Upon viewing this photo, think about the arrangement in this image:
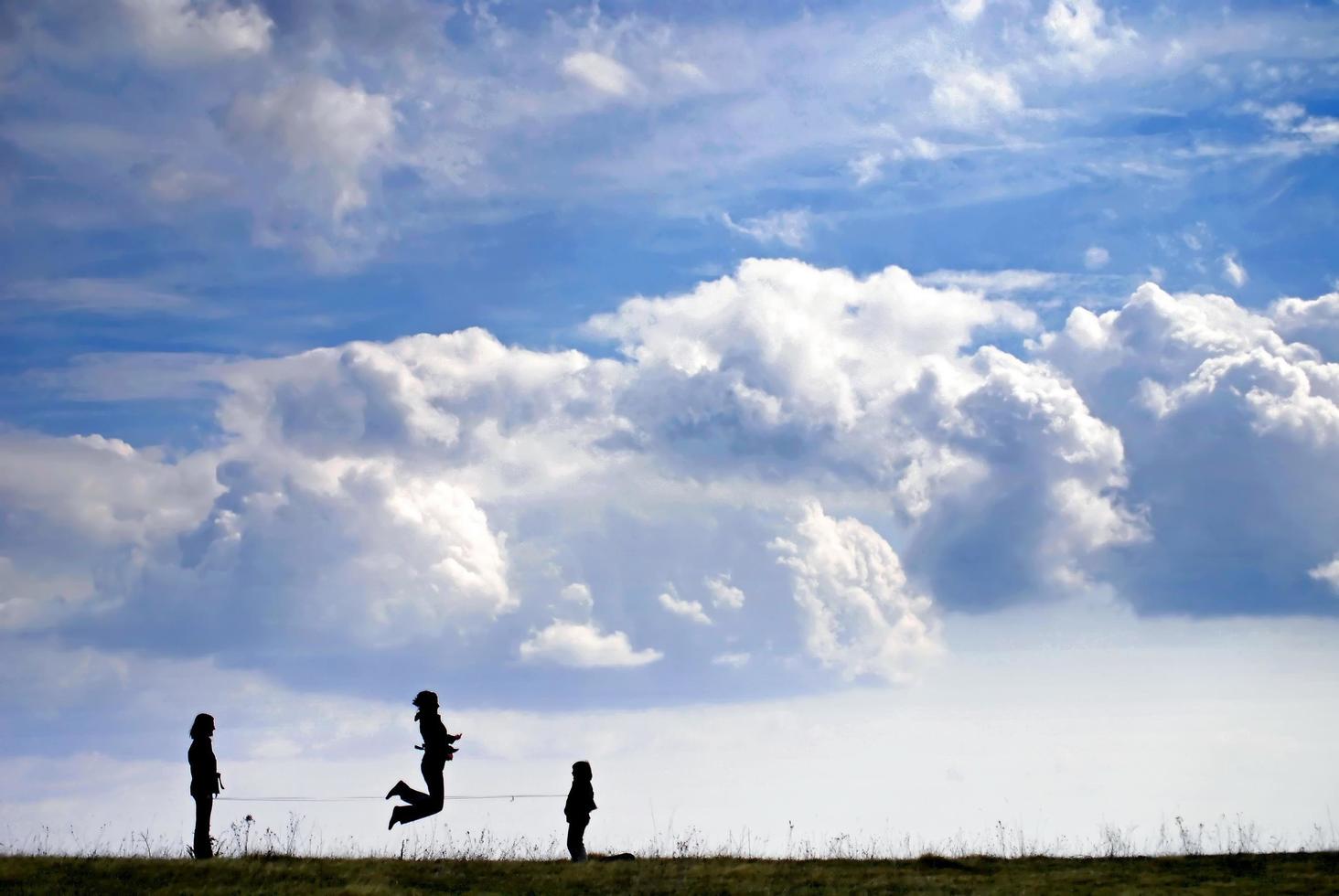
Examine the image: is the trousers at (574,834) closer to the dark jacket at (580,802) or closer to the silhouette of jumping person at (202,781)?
the dark jacket at (580,802)

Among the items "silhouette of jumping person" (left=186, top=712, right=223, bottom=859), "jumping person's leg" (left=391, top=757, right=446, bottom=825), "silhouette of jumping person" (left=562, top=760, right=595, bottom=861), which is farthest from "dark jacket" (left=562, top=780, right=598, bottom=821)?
"silhouette of jumping person" (left=186, top=712, right=223, bottom=859)

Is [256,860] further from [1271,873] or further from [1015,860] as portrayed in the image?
[1271,873]

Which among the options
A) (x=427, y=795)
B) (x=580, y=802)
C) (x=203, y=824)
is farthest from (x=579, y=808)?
(x=203, y=824)

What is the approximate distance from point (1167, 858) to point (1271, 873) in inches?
88.1

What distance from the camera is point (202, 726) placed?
79.7 ft

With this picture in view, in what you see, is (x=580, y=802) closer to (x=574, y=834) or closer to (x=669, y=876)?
(x=574, y=834)

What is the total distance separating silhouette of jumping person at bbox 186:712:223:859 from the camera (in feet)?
78.4

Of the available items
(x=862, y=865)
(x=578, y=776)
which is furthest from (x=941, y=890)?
(x=578, y=776)

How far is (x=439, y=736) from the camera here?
24234 millimetres

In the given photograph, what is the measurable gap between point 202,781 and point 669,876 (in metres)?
8.06

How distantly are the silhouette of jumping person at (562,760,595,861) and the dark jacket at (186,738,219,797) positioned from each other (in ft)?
19.9

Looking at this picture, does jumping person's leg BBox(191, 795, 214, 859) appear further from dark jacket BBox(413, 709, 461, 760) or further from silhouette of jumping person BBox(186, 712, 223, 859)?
dark jacket BBox(413, 709, 461, 760)

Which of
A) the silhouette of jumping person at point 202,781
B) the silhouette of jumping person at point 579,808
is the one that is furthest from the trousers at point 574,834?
the silhouette of jumping person at point 202,781

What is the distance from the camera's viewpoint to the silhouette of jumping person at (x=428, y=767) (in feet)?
78.5
